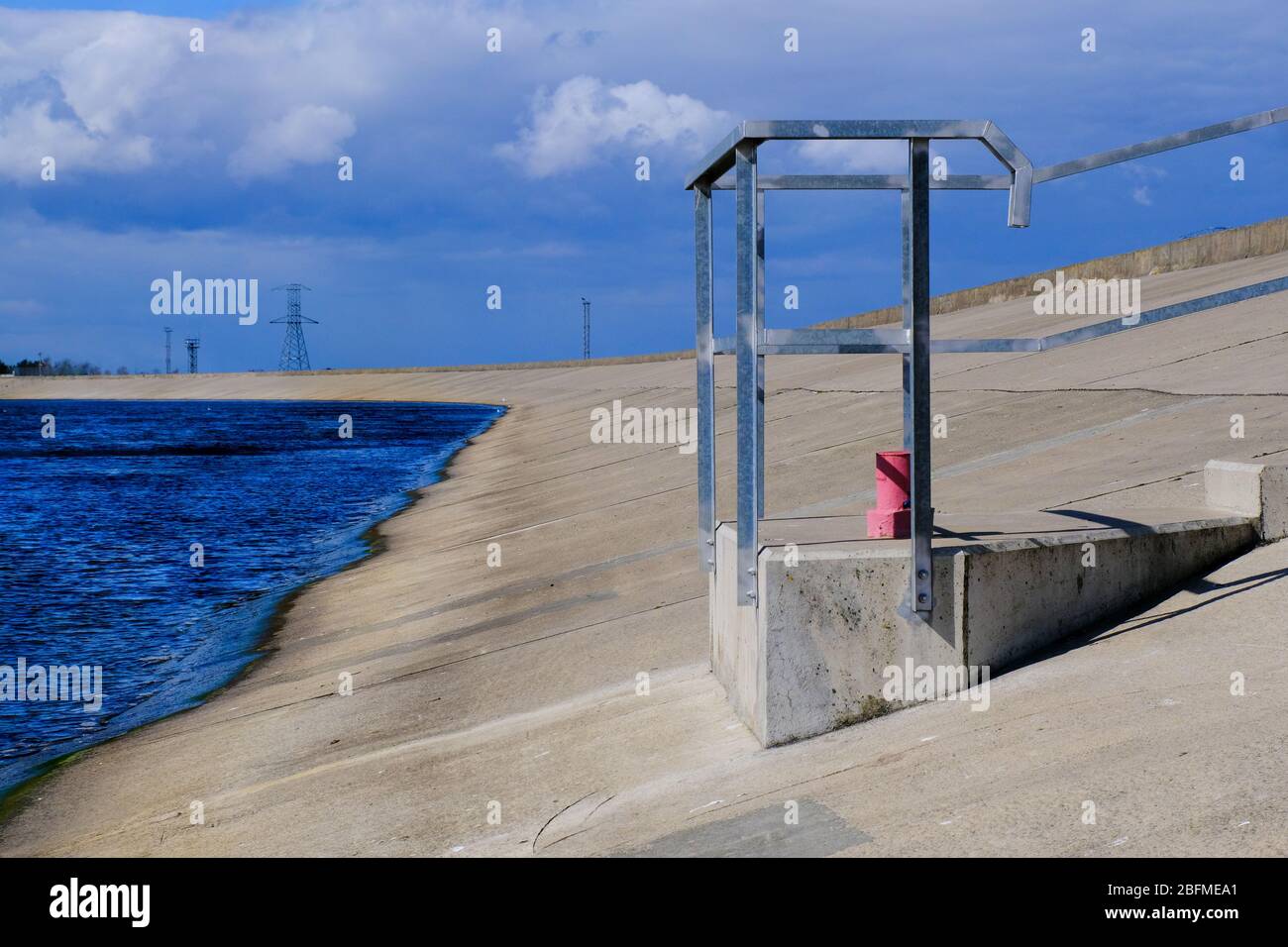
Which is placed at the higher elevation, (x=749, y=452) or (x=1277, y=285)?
(x=1277, y=285)

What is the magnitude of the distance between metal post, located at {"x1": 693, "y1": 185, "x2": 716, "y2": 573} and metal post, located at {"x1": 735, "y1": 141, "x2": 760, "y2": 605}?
31.6 inches

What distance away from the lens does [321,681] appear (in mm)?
10406

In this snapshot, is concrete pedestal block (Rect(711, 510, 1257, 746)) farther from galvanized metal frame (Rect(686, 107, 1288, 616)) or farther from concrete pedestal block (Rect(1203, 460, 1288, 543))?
concrete pedestal block (Rect(1203, 460, 1288, 543))

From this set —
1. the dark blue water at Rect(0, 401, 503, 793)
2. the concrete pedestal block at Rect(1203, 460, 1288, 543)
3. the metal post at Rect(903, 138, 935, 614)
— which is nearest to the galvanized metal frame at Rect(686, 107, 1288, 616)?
the metal post at Rect(903, 138, 935, 614)

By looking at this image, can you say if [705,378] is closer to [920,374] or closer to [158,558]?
[920,374]

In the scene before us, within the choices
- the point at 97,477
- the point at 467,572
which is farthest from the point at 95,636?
the point at 97,477

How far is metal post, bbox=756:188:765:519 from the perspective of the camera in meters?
6.19

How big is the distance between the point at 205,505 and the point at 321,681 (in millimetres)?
21341

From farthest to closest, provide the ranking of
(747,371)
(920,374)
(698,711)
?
(698,711) → (747,371) → (920,374)

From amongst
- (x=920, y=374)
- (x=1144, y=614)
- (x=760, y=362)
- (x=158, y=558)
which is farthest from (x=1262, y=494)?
(x=158, y=558)

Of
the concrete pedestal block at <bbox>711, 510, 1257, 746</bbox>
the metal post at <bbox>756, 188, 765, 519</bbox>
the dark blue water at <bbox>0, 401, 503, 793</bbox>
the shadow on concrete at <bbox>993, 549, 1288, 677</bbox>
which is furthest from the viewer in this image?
the dark blue water at <bbox>0, 401, 503, 793</bbox>

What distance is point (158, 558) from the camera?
21156 millimetres

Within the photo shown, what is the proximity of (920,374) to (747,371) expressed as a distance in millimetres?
773
